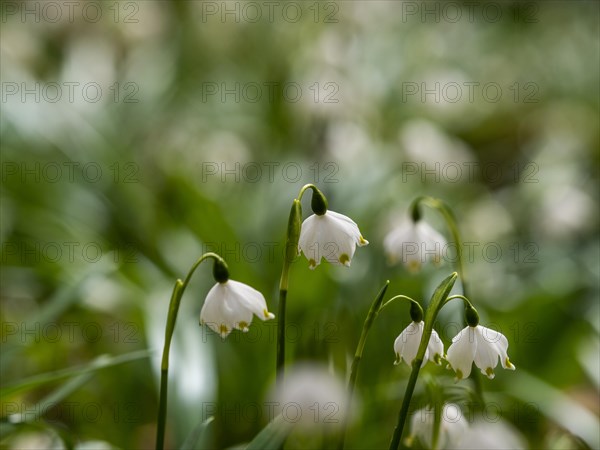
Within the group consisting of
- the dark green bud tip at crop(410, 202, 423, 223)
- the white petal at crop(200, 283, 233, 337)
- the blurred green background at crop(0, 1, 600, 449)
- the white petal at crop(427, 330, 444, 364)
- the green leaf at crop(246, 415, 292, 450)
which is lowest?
the blurred green background at crop(0, 1, 600, 449)

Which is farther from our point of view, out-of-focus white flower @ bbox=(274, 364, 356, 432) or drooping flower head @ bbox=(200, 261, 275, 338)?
out-of-focus white flower @ bbox=(274, 364, 356, 432)

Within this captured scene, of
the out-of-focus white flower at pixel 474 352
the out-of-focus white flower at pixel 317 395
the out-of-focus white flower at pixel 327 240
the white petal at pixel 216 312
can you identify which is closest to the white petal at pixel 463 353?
the out-of-focus white flower at pixel 474 352

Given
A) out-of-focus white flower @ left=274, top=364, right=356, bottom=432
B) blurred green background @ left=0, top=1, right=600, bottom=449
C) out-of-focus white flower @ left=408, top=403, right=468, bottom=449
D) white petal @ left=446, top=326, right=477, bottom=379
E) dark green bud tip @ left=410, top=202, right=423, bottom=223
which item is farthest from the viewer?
blurred green background @ left=0, top=1, right=600, bottom=449

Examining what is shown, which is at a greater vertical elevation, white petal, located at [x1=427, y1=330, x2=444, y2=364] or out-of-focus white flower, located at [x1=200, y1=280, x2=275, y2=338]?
out-of-focus white flower, located at [x1=200, y1=280, x2=275, y2=338]

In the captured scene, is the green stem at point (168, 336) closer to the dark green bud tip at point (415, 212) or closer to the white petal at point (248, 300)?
the white petal at point (248, 300)

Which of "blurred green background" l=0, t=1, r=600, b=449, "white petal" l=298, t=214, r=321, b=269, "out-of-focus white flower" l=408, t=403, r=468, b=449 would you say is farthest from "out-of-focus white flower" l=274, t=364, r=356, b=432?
"white petal" l=298, t=214, r=321, b=269

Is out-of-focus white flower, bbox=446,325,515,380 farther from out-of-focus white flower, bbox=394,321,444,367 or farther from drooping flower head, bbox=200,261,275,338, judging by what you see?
drooping flower head, bbox=200,261,275,338

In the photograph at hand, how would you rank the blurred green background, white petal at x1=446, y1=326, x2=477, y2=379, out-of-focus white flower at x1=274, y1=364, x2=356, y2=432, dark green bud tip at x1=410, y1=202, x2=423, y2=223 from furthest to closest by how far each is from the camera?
the blurred green background → out-of-focus white flower at x1=274, y1=364, x2=356, y2=432 → dark green bud tip at x1=410, y1=202, x2=423, y2=223 → white petal at x1=446, y1=326, x2=477, y2=379
